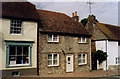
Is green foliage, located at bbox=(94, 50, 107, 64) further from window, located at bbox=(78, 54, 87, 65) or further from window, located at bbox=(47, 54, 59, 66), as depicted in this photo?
window, located at bbox=(47, 54, 59, 66)

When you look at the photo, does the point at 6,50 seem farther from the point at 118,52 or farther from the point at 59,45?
the point at 118,52

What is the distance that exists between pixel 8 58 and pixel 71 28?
30.6 feet

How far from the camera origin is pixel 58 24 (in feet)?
63.8

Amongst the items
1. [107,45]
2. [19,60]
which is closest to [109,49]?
[107,45]

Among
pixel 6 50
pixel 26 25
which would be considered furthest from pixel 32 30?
pixel 6 50

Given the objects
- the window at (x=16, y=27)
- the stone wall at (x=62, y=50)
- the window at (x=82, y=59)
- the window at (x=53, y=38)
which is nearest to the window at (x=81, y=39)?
the stone wall at (x=62, y=50)

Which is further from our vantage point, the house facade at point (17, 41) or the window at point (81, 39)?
the window at point (81, 39)

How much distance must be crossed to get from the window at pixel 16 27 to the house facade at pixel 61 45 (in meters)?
2.46

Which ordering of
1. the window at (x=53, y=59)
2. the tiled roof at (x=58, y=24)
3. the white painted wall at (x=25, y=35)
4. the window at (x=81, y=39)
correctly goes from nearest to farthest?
the white painted wall at (x=25, y=35) < the window at (x=53, y=59) < the tiled roof at (x=58, y=24) < the window at (x=81, y=39)

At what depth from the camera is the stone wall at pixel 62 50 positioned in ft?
55.2

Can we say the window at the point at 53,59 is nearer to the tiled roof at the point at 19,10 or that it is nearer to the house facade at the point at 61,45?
the house facade at the point at 61,45

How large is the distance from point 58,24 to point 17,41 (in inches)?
255

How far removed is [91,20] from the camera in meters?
24.6

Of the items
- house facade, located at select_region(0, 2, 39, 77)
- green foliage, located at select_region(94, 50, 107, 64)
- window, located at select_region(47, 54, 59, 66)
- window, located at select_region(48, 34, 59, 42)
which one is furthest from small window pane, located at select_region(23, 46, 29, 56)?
green foliage, located at select_region(94, 50, 107, 64)
